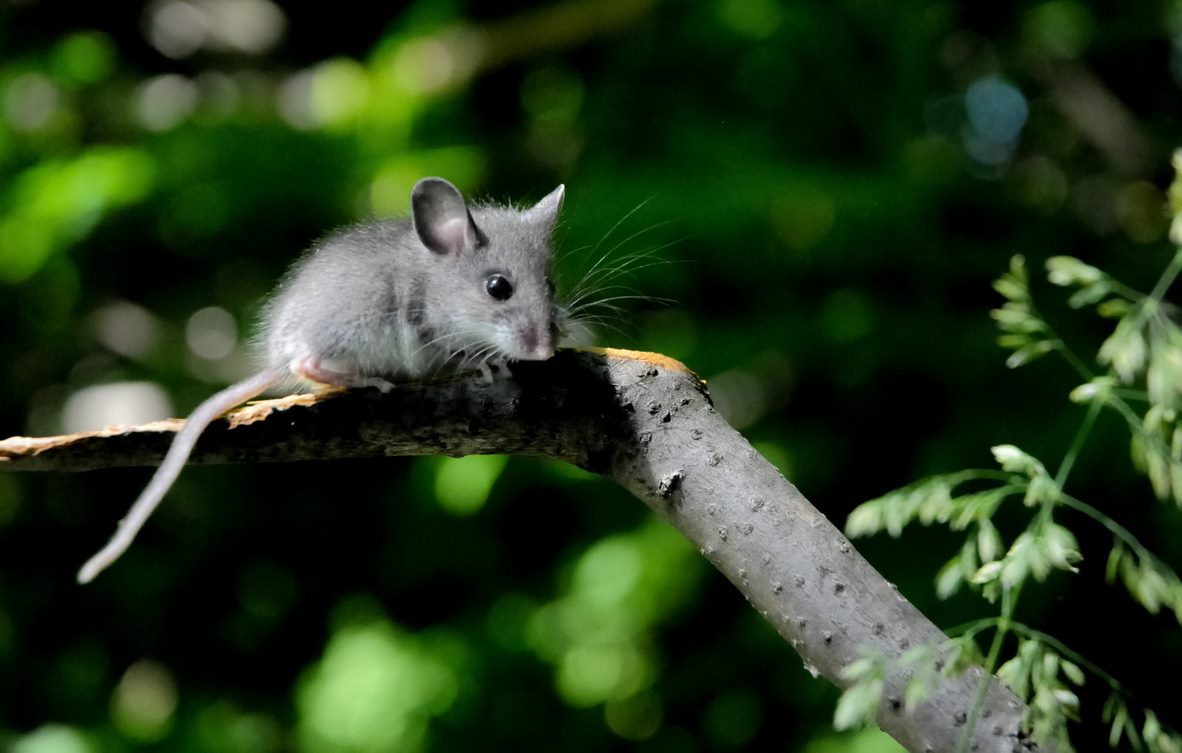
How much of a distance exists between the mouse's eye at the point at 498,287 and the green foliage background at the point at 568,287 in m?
0.58

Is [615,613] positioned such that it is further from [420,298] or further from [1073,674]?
[1073,674]

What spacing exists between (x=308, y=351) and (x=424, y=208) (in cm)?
23

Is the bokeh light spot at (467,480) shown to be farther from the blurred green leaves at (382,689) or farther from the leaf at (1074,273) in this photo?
the leaf at (1074,273)

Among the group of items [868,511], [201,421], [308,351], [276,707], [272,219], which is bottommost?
[276,707]

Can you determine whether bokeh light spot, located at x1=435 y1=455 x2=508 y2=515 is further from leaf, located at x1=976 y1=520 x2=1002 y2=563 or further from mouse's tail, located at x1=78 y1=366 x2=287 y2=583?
leaf, located at x1=976 y1=520 x2=1002 y2=563

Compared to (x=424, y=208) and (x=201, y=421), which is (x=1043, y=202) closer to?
(x=424, y=208)

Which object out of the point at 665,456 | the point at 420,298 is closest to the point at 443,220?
the point at 420,298

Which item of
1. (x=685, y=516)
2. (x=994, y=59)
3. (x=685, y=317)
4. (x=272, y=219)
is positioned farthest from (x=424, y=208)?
(x=994, y=59)

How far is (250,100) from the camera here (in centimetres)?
280

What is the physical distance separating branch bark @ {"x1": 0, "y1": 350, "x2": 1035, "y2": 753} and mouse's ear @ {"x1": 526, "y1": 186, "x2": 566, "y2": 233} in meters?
0.49

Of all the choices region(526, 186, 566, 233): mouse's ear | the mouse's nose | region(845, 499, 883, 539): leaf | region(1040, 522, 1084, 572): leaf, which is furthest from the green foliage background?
region(1040, 522, 1084, 572): leaf

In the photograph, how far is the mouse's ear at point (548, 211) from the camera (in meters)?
1.52

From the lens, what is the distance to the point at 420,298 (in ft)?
4.66

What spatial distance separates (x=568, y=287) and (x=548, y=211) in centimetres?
49
